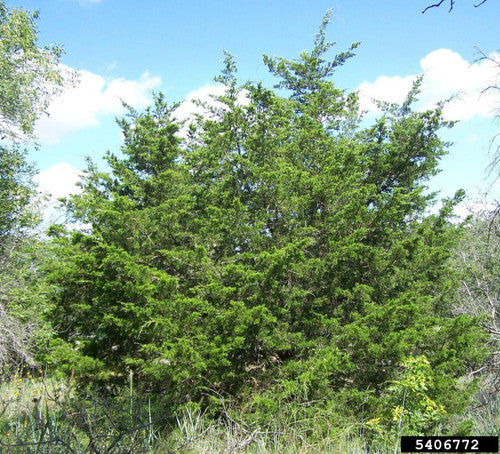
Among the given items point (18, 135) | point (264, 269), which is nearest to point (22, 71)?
point (18, 135)

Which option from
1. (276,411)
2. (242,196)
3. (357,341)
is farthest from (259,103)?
(276,411)

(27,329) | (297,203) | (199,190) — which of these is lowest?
(27,329)

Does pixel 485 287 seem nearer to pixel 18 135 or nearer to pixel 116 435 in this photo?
pixel 116 435

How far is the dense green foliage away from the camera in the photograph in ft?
21.7

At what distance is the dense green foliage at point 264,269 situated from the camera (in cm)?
660

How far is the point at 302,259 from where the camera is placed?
→ 718 cm

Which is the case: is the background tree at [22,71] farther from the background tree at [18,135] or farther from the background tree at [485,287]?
the background tree at [485,287]

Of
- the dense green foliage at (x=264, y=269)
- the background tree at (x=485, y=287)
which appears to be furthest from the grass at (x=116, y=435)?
the background tree at (x=485, y=287)

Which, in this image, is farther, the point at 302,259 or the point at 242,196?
the point at 242,196

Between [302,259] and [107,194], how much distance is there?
4.69 meters

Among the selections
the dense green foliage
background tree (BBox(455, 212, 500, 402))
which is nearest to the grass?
the dense green foliage

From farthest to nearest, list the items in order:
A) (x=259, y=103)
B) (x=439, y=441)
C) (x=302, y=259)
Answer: (x=259, y=103), (x=302, y=259), (x=439, y=441)

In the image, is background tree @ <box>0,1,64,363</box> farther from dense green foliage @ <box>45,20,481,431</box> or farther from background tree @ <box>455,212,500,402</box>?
background tree @ <box>455,212,500,402</box>

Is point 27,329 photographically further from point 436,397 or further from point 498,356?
point 498,356
